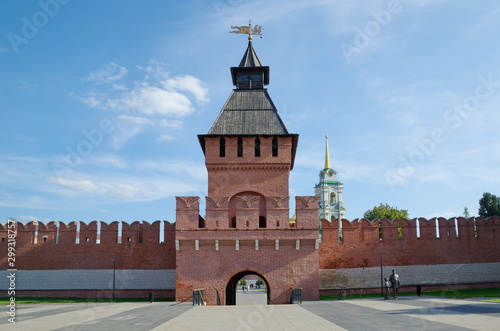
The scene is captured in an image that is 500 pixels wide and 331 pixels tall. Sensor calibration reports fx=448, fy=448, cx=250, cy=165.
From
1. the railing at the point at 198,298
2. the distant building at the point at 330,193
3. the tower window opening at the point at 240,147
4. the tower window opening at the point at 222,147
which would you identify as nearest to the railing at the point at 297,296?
the railing at the point at 198,298

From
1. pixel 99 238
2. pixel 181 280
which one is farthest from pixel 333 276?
pixel 99 238

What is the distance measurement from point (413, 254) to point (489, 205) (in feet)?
67.9

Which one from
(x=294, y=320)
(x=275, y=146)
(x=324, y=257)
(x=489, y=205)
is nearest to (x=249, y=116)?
(x=275, y=146)

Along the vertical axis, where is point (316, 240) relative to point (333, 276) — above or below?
above

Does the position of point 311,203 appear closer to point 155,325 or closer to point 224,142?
point 224,142

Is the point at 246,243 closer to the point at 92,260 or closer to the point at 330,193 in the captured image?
the point at 92,260

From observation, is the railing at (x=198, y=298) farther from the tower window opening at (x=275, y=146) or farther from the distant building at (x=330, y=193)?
the distant building at (x=330, y=193)

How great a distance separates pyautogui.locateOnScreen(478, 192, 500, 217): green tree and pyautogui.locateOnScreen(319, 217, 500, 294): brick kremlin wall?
17.0m

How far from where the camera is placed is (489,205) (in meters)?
41.2

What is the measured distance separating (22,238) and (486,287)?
87.2ft

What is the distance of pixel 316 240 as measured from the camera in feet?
67.6

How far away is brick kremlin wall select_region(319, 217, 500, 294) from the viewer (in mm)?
24766

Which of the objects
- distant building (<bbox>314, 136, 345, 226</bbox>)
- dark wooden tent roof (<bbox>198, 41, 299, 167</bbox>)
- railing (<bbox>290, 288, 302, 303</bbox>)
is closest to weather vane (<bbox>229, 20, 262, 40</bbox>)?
dark wooden tent roof (<bbox>198, 41, 299, 167</bbox>)

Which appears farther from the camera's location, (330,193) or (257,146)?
(330,193)
